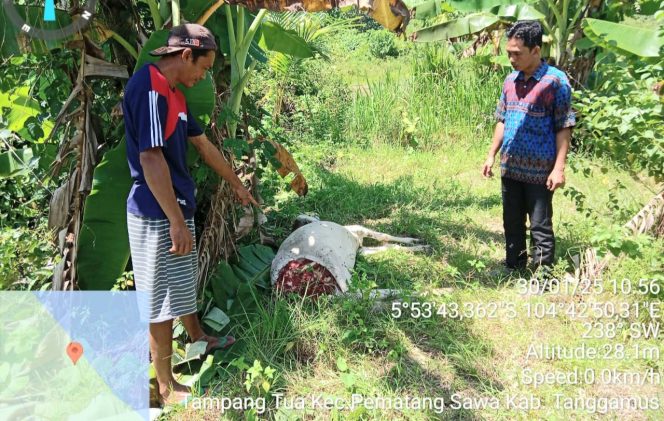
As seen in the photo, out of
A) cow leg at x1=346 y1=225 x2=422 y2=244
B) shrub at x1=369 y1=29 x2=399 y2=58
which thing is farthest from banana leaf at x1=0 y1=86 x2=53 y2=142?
shrub at x1=369 y1=29 x2=399 y2=58

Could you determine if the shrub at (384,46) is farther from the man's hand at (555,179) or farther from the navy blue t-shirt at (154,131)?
the navy blue t-shirt at (154,131)

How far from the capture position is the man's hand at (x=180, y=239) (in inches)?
A: 97.1

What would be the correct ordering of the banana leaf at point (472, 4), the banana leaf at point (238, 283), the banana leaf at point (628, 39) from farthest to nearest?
1. the banana leaf at point (472, 4)
2. the banana leaf at point (628, 39)
3. the banana leaf at point (238, 283)

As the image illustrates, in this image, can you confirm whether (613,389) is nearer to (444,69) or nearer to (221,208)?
(221,208)

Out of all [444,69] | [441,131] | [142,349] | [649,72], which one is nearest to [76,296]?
[142,349]

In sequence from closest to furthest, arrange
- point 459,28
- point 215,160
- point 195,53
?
1. point 195,53
2. point 215,160
3. point 459,28

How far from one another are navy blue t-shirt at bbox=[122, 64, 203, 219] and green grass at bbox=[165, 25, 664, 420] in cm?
97

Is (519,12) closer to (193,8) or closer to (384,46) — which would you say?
(193,8)

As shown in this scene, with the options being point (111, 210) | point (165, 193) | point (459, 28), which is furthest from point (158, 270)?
point (459, 28)

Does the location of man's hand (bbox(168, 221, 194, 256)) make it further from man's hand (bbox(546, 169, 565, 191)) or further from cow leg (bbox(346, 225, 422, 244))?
man's hand (bbox(546, 169, 565, 191))

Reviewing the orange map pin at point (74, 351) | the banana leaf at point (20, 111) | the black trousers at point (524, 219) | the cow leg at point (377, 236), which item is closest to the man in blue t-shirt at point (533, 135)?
the black trousers at point (524, 219)

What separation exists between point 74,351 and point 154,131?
4.68ft

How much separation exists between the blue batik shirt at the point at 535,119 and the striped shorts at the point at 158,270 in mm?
2235

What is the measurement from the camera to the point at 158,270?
2545 mm
